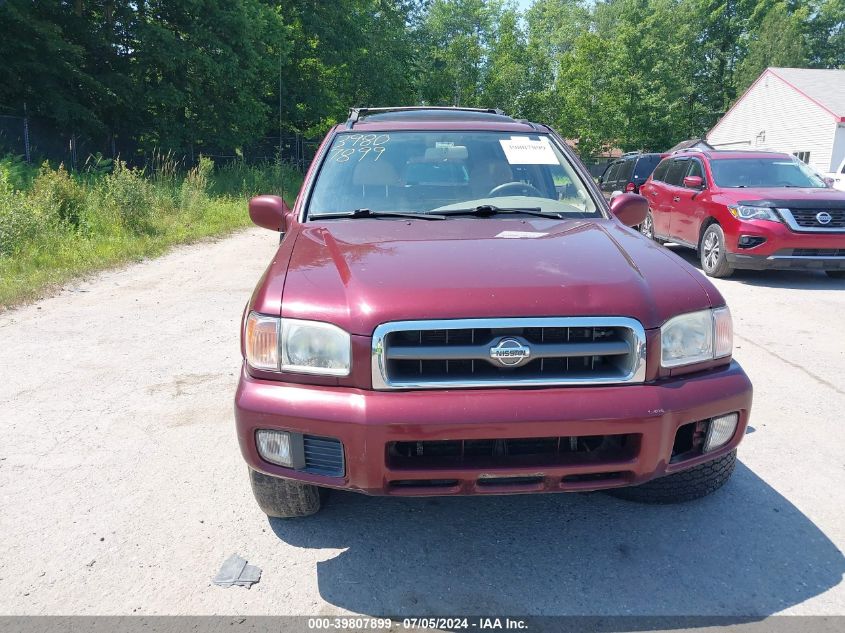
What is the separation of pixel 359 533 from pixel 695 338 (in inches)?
63.5

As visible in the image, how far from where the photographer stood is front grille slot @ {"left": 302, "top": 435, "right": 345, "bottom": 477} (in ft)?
8.00

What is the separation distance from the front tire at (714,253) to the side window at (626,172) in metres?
6.99

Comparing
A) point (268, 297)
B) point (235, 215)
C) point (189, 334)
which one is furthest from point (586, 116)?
point (268, 297)

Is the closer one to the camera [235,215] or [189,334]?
[189,334]

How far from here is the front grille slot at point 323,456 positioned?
8.00ft

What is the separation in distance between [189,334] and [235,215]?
30.7ft

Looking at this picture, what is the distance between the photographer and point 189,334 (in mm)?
6152

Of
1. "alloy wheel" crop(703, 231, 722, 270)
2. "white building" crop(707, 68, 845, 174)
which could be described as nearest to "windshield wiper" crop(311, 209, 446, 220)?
"alloy wheel" crop(703, 231, 722, 270)

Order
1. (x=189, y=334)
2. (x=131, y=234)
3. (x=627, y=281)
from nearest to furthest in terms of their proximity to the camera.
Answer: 1. (x=627, y=281)
2. (x=189, y=334)
3. (x=131, y=234)

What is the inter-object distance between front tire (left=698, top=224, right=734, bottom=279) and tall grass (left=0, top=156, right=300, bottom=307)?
26.4ft

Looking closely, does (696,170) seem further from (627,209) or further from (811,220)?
(627,209)

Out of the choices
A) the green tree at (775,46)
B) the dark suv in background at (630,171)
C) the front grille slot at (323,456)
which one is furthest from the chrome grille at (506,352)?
the green tree at (775,46)

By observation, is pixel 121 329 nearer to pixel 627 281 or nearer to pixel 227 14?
pixel 627 281

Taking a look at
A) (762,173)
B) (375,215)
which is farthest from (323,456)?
(762,173)
